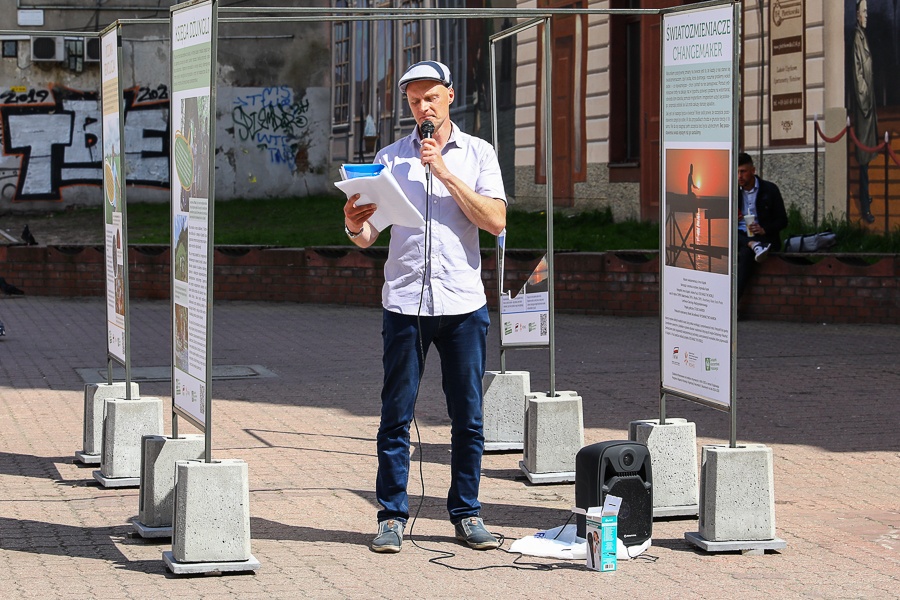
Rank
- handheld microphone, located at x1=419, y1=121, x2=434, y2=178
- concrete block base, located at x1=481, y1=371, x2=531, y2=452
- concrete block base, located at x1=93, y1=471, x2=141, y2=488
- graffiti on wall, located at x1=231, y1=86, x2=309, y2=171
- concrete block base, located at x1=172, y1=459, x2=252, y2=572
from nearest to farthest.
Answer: concrete block base, located at x1=172, y1=459, x2=252, y2=572, handheld microphone, located at x1=419, y1=121, x2=434, y2=178, concrete block base, located at x1=93, y1=471, x2=141, y2=488, concrete block base, located at x1=481, y1=371, x2=531, y2=452, graffiti on wall, located at x1=231, y1=86, x2=309, y2=171

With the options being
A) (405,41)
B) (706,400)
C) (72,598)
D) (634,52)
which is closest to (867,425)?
(706,400)

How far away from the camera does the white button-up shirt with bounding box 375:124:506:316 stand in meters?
6.23

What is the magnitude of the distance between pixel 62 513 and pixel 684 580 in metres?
3.18

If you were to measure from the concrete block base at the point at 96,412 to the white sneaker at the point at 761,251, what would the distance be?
8970 millimetres

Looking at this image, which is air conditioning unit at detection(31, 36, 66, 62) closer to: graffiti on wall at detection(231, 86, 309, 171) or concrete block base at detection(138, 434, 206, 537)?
graffiti on wall at detection(231, 86, 309, 171)

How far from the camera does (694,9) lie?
6637mm

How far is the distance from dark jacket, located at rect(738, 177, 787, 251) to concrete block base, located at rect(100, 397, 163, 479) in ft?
31.0

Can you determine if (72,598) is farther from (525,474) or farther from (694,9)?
(694,9)

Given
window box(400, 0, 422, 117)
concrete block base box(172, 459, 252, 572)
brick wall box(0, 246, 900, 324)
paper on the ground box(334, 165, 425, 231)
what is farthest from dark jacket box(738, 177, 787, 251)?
window box(400, 0, 422, 117)

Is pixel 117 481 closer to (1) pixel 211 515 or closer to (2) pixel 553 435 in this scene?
(1) pixel 211 515

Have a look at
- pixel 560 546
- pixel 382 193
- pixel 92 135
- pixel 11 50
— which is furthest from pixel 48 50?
pixel 560 546

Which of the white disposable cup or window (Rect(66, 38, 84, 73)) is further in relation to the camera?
Answer: window (Rect(66, 38, 84, 73))

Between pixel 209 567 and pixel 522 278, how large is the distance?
11.6m

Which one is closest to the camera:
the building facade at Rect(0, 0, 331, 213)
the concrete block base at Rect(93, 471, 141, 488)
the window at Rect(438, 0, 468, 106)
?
the concrete block base at Rect(93, 471, 141, 488)
